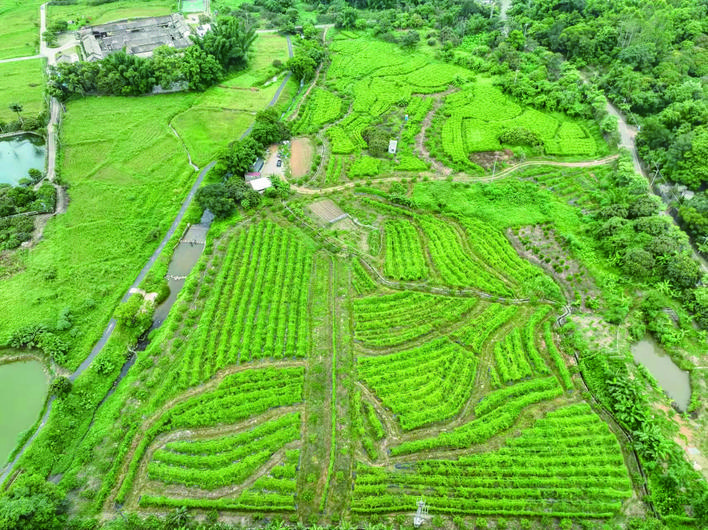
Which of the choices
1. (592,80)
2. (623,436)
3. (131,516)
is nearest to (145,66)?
(131,516)

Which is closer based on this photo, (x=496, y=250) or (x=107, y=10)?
(x=496, y=250)

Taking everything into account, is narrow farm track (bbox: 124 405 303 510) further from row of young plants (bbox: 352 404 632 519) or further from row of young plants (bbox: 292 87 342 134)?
row of young plants (bbox: 292 87 342 134)

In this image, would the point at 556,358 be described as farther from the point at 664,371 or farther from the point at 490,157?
the point at 490,157

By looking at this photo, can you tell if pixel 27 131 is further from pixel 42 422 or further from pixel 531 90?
pixel 531 90

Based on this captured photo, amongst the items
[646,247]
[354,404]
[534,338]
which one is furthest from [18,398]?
[646,247]

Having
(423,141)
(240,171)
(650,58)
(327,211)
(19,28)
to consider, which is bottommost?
(327,211)

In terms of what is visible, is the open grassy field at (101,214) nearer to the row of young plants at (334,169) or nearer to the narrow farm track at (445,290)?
the row of young plants at (334,169)

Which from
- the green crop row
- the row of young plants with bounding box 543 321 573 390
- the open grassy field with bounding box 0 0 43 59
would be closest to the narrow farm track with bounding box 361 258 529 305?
the row of young plants with bounding box 543 321 573 390
